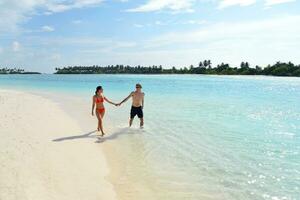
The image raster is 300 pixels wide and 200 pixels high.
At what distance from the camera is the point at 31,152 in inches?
344

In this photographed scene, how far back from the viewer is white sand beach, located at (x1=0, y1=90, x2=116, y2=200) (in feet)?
20.8

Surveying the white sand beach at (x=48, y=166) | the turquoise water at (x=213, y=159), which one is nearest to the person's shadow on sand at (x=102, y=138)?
the white sand beach at (x=48, y=166)

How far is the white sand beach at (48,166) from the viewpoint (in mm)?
6348

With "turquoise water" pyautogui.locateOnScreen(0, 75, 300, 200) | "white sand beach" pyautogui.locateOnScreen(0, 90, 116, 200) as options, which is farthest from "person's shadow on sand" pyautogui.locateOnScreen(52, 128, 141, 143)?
"turquoise water" pyautogui.locateOnScreen(0, 75, 300, 200)

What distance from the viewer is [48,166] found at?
782 cm

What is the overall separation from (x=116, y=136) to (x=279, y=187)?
6309 mm

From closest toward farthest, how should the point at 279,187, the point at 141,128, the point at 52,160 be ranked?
the point at 279,187
the point at 52,160
the point at 141,128

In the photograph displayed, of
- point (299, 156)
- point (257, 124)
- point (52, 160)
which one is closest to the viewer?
point (52, 160)

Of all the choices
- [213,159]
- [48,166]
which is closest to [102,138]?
[213,159]

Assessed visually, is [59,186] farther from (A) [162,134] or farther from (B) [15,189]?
(A) [162,134]

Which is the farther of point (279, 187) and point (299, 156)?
point (299, 156)

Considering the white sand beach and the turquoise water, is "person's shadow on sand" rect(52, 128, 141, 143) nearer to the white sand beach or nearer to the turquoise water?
the white sand beach

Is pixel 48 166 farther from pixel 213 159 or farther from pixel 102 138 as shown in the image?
pixel 102 138

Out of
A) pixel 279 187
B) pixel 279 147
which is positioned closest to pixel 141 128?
pixel 279 147
